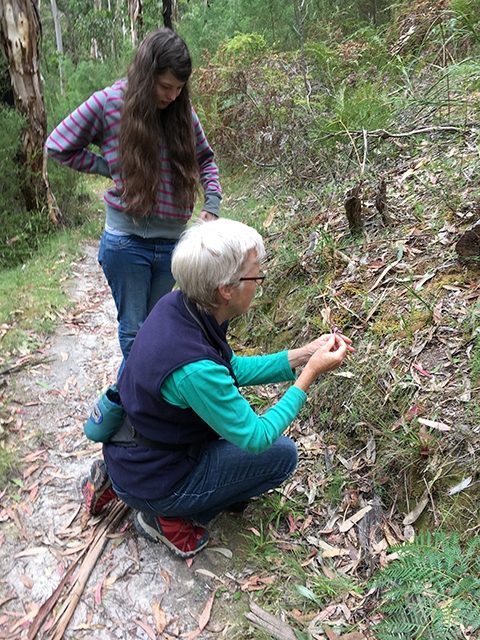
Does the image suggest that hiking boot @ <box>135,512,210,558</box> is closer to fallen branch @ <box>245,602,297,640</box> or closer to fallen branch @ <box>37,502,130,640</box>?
fallen branch @ <box>37,502,130,640</box>

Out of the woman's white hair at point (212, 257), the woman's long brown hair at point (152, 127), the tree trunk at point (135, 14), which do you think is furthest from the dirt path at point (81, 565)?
the tree trunk at point (135, 14)

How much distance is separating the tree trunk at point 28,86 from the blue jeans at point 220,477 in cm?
560

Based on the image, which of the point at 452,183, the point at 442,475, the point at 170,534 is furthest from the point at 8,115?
the point at 442,475

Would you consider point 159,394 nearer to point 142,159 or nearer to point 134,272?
point 134,272

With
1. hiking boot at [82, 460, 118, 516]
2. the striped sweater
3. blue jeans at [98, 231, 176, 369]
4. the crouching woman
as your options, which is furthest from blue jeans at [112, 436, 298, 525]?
the striped sweater

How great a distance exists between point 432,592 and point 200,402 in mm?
1103

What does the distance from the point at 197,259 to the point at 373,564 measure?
158cm

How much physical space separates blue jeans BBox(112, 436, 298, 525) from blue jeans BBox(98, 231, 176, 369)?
3.49 ft

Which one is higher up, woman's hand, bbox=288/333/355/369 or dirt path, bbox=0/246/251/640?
woman's hand, bbox=288/333/355/369

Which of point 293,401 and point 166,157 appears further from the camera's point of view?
point 166,157

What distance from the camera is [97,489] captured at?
97.0 inches

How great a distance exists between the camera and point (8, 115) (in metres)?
5.99

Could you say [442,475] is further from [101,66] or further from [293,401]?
[101,66]

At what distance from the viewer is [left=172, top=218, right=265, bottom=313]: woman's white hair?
6.05 feet
